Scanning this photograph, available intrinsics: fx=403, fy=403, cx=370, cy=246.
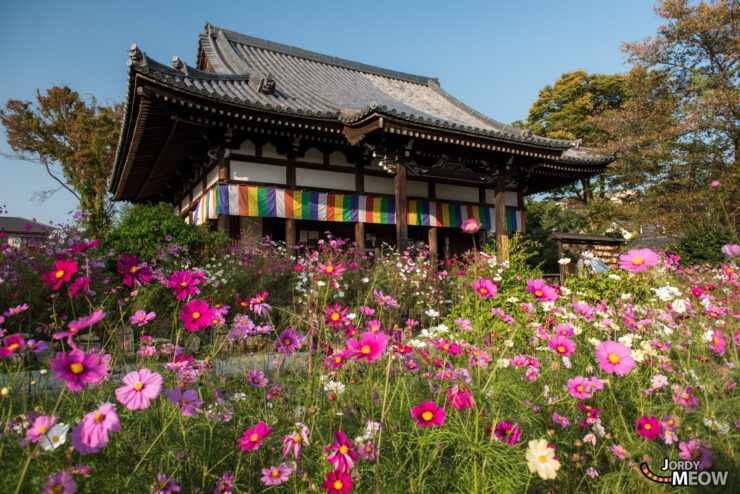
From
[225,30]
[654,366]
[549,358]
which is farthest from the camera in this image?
[225,30]

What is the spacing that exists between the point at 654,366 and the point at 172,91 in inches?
262

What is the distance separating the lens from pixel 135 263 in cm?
122

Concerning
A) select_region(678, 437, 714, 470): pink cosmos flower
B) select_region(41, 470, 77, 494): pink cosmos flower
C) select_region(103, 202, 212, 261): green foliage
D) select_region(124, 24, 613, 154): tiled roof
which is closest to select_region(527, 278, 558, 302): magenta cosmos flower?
select_region(678, 437, 714, 470): pink cosmos flower

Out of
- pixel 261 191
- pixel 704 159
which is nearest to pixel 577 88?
pixel 704 159

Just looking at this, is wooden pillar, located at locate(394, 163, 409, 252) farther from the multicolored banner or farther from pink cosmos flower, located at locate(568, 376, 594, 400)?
pink cosmos flower, located at locate(568, 376, 594, 400)

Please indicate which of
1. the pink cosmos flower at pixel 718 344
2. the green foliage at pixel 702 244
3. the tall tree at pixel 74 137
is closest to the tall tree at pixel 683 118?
the green foliage at pixel 702 244

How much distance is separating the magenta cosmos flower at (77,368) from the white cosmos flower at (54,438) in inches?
4.1

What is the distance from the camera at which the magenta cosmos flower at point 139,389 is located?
815mm

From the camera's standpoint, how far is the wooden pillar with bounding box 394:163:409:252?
777 cm

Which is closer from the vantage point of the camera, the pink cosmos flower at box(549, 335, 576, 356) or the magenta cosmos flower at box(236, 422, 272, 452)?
the magenta cosmos flower at box(236, 422, 272, 452)

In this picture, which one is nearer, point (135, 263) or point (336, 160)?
point (135, 263)

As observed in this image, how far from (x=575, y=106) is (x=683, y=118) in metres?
9.95

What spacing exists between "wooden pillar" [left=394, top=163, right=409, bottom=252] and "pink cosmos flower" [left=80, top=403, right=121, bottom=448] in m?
7.02

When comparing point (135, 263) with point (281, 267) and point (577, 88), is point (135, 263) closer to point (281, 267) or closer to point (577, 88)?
point (281, 267)
